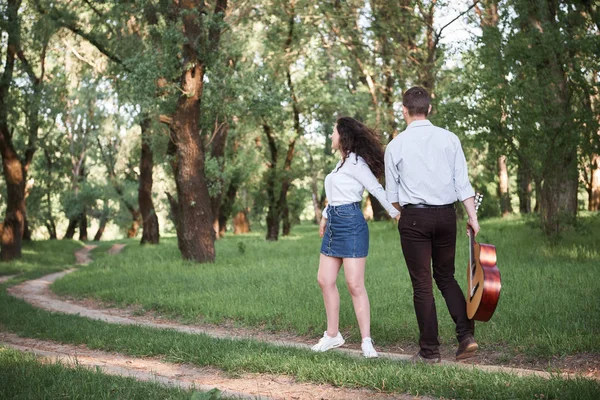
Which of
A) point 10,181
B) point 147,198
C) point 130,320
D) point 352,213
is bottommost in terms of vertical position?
point 130,320

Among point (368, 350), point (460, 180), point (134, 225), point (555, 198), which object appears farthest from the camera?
point (134, 225)

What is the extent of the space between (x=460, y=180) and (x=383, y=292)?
4515mm

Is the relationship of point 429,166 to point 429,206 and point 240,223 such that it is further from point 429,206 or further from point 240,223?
point 240,223

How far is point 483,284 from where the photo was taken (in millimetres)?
5453

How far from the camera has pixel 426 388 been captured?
4934 millimetres

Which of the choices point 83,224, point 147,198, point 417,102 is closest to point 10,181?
point 147,198

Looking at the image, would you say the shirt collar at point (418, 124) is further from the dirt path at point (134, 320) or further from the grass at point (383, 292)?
the grass at point (383, 292)

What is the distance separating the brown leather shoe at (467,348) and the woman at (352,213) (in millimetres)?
926

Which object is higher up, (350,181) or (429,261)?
(350,181)

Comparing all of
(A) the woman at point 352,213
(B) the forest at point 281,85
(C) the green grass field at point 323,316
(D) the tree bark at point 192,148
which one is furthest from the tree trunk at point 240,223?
(A) the woman at point 352,213

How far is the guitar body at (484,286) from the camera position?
545 cm

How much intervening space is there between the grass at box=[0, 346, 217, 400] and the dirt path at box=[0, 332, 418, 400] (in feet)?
0.85

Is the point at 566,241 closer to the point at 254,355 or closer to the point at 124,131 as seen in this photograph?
the point at 254,355

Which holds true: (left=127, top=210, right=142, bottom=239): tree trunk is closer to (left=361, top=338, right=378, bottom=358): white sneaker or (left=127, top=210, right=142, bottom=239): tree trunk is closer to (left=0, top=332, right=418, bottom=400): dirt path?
(left=0, top=332, right=418, bottom=400): dirt path
